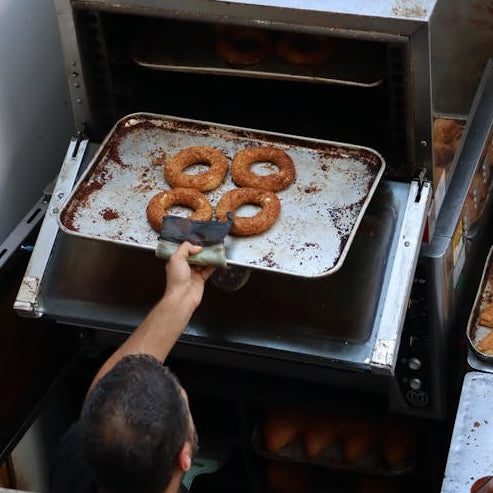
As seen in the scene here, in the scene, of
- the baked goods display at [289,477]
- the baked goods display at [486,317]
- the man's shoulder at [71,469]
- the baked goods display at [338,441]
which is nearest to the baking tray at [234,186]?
the man's shoulder at [71,469]

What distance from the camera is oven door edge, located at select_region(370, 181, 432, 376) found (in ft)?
7.16

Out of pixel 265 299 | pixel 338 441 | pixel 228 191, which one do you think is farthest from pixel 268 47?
pixel 338 441

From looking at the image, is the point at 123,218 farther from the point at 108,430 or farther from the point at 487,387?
the point at 487,387

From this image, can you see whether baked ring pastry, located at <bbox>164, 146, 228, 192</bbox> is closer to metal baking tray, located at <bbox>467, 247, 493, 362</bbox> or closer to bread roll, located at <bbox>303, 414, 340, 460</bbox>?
metal baking tray, located at <bbox>467, 247, 493, 362</bbox>

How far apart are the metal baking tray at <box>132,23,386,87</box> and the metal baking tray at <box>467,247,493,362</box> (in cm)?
70

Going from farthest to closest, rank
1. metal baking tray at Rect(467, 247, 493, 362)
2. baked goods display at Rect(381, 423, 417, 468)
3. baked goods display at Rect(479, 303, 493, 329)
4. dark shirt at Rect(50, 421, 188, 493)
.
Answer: baked goods display at Rect(381, 423, 417, 468) → baked goods display at Rect(479, 303, 493, 329) → metal baking tray at Rect(467, 247, 493, 362) → dark shirt at Rect(50, 421, 188, 493)

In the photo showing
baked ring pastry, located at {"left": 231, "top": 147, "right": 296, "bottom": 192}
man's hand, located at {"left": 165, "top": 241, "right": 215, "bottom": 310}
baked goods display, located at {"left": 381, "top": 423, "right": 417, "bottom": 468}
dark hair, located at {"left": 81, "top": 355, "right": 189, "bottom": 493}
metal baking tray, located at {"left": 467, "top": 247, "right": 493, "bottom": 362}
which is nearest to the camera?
dark hair, located at {"left": 81, "top": 355, "right": 189, "bottom": 493}

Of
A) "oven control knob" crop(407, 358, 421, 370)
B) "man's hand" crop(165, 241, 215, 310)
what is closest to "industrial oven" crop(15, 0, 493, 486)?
"oven control knob" crop(407, 358, 421, 370)

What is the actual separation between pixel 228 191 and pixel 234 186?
3 cm

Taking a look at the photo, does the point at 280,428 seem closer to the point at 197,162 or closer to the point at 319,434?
the point at 319,434

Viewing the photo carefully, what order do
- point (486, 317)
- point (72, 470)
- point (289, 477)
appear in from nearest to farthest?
1. point (72, 470)
2. point (486, 317)
3. point (289, 477)

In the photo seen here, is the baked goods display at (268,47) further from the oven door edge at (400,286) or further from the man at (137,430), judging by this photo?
the man at (137,430)

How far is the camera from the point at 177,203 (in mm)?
2279

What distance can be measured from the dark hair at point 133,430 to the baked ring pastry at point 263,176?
0.72 metres
